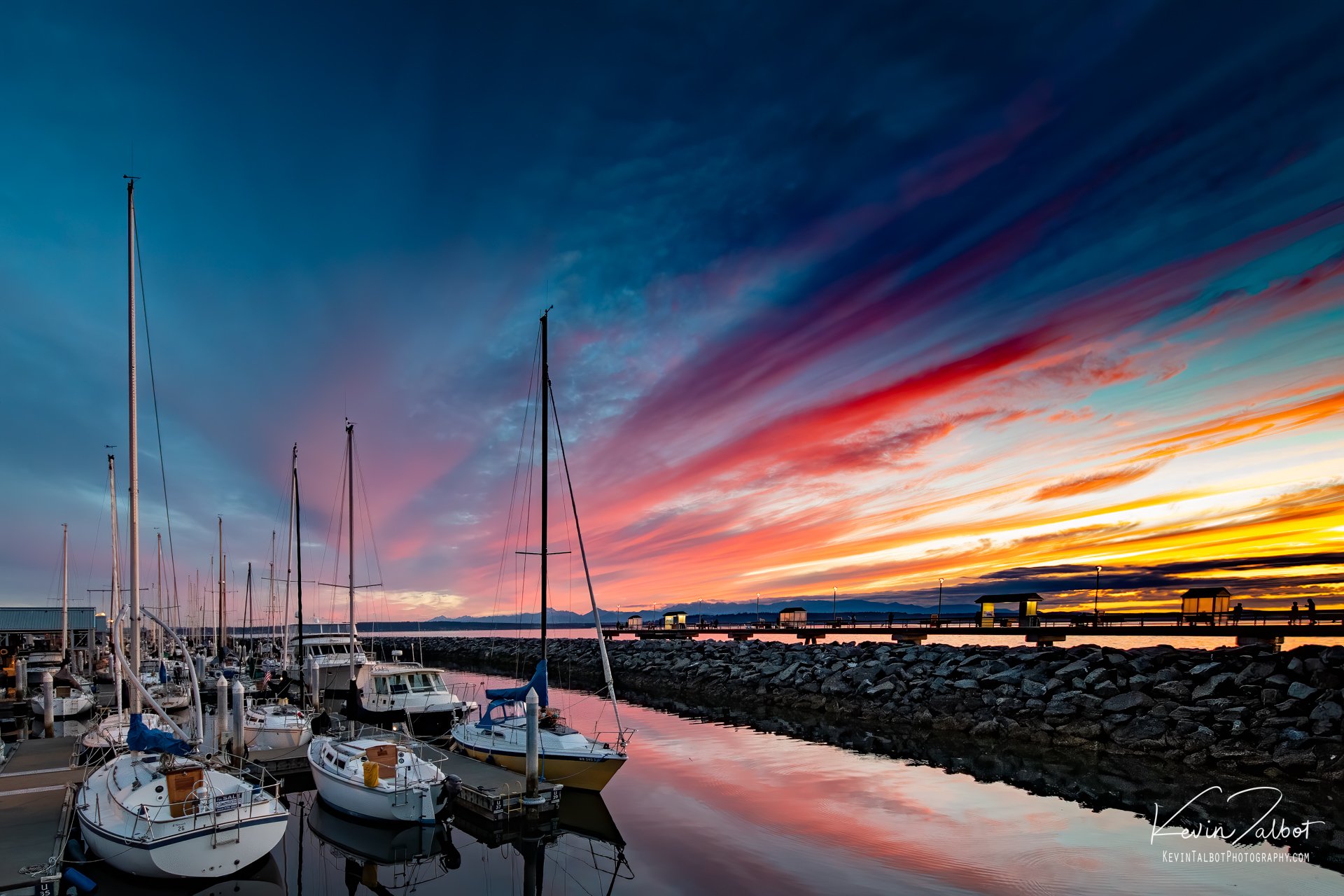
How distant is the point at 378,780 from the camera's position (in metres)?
19.1

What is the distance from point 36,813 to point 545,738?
42.8 ft

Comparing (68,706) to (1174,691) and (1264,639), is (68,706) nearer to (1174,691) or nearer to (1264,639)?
(1174,691)

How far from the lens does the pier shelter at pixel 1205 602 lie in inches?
1939

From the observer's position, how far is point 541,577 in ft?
87.7

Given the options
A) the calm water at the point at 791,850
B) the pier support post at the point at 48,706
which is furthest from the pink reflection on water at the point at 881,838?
the pier support post at the point at 48,706

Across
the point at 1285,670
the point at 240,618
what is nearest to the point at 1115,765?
the point at 1285,670

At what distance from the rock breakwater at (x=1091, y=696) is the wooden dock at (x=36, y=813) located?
3124cm

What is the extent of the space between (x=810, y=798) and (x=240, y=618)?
9337 centimetres

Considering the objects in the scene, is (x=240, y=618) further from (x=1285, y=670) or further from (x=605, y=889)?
(x=1285, y=670)

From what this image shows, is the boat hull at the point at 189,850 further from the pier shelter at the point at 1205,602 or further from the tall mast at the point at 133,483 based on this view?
the pier shelter at the point at 1205,602

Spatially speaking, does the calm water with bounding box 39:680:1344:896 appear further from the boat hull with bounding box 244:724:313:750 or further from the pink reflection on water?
the boat hull with bounding box 244:724:313:750

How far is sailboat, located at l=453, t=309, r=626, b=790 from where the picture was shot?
70.9 ft

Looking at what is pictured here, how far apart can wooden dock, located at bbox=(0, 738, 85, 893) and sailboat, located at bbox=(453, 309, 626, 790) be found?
37.3ft
